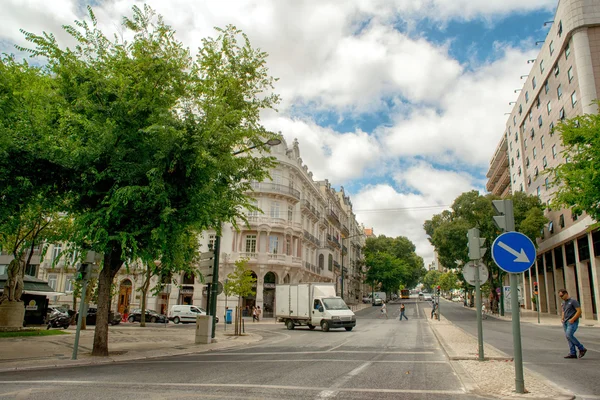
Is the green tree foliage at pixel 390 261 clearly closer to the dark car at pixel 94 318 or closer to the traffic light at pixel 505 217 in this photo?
the dark car at pixel 94 318

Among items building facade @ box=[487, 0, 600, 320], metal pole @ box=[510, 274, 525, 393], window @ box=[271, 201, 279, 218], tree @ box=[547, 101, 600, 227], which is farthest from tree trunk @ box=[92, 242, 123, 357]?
window @ box=[271, 201, 279, 218]

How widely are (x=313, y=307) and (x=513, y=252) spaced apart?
69.4 ft

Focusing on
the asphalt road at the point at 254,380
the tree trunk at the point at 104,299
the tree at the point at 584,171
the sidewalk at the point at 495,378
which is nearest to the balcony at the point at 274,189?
the tree at the point at 584,171

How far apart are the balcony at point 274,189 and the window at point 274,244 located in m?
4.50

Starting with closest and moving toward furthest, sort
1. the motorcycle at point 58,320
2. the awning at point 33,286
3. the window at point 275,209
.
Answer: the awning at point 33,286 → the motorcycle at point 58,320 → the window at point 275,209

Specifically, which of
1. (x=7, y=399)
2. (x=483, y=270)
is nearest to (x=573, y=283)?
(x=483, y=270)

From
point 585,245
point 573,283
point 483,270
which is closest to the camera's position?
point 483,270

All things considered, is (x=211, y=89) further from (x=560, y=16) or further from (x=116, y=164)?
(x=560, y=16)

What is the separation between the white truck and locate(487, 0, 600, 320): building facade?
14.4 metres

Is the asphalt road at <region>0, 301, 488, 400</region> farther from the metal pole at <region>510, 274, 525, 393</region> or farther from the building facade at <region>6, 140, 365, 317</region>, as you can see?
the building facade at <region>6, 140, 365, 317</region>

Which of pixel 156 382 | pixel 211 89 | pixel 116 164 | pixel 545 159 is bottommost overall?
pixel 156 382

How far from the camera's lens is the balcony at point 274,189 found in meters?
42.8

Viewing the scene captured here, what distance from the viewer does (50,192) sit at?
1238 cm

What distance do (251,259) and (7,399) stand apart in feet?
116
